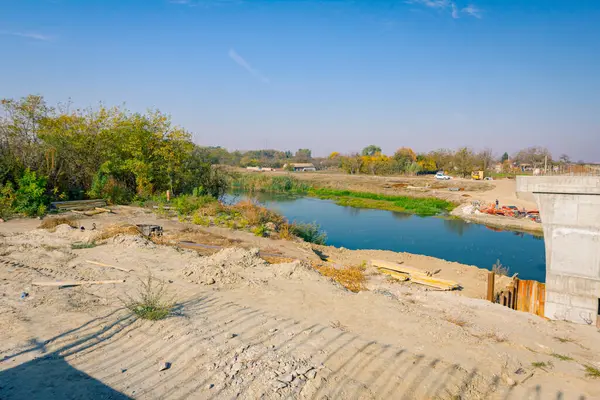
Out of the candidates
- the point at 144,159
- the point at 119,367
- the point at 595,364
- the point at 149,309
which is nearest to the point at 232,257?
the point at 149,309

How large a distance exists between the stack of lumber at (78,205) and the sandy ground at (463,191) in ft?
73.0

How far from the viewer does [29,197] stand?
15.5m

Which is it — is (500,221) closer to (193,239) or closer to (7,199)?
(193,239)

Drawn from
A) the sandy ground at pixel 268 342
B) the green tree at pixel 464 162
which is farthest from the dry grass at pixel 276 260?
the green tree at pixel 464 162

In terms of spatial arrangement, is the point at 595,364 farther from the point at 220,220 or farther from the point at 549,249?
the point at 220,220

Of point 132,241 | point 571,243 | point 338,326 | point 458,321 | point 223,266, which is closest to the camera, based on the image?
point 338,326

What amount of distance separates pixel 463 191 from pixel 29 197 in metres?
36.6

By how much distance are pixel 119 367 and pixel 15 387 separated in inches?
40.4

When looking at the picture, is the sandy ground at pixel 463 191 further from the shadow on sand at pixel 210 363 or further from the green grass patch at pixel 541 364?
the shadow on sand at pixel 210 363

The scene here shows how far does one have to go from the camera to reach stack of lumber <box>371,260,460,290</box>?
1045 centimetres

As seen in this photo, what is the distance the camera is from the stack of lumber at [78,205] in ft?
54.9

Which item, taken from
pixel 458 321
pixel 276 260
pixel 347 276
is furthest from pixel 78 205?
pixel 458 321

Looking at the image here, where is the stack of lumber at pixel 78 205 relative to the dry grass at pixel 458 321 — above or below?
above

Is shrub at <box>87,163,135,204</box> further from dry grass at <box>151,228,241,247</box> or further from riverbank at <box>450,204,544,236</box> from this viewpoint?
riverbank at <box>450,204,544,236</box>
